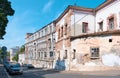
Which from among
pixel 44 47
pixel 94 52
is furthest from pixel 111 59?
pixel 44 47

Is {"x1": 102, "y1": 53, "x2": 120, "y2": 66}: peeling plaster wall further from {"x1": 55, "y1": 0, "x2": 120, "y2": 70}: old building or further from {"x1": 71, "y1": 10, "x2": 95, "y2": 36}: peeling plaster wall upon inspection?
{"x1": 71, "y1": 10, "x2": 95, "y2": 36}: peeling plaster wall

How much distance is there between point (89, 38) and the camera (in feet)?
102

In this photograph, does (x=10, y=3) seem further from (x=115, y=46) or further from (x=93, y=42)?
(x=115, y=46)

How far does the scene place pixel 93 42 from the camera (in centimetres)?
3062

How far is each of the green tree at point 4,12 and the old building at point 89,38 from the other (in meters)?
9.53

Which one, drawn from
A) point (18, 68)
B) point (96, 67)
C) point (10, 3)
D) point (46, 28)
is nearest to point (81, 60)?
point (96, 67)

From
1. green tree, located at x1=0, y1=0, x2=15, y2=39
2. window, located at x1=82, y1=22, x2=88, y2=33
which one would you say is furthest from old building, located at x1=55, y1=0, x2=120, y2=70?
green tree, located at x1=0, y1=0, x2=15, y2=39

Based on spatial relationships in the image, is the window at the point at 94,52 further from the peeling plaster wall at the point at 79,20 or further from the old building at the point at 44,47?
the old building at the point at 44,47

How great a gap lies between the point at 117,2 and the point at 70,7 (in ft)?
23.8

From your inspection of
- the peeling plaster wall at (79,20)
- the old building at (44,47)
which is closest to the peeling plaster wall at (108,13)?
the peeling plaster wall at (79,20)

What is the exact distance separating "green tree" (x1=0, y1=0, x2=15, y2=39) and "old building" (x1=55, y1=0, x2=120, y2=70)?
9534mm

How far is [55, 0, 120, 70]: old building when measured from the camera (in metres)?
28.9

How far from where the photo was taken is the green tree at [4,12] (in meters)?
26.7

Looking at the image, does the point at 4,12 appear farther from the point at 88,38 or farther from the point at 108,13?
the point at 108,13
